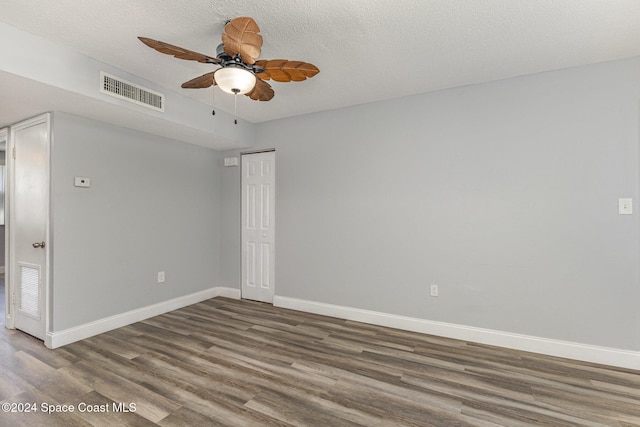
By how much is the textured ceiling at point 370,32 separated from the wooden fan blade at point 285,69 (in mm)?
330

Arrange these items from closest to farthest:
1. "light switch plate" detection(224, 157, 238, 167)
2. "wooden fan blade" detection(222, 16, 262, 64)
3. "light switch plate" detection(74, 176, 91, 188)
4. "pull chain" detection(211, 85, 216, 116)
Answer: "wooden fan blade" detection(222, 16, 262, 64), "light switch plate" detection(74, 176, 91, 188), "pull chain" detection(211, 85, 216, 116), "light switch plate" detection(224, 157, 238, 167)

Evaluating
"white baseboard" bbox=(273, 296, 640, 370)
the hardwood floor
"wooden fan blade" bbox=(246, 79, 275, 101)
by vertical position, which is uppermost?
"wooden fan blade" bbox=(246, 79, 275, 101)

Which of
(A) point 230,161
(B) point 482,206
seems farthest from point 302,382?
(A) point 230,161

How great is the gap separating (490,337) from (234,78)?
3308 millimetres

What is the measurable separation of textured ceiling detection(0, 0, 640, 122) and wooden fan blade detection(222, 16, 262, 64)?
278 mm

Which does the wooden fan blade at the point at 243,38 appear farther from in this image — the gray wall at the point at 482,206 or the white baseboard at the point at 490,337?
the white baseboard at the point at 490,337

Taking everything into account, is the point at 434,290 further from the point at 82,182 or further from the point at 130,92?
the point at 82,182

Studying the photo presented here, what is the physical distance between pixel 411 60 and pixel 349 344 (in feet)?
9.11

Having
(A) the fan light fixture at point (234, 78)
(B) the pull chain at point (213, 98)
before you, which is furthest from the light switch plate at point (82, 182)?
(A) the fan light fixture at point (234, 78)

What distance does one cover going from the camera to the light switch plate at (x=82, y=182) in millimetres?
3027

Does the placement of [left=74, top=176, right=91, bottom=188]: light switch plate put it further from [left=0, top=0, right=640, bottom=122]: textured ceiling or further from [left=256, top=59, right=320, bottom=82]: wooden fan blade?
[left=256, top=59, right=320, bottom=82]: wooden fan blade

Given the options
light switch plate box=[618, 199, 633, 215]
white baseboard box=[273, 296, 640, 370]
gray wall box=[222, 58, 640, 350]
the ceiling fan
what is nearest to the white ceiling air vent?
the ceiling fan

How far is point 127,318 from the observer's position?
3455 millimetres

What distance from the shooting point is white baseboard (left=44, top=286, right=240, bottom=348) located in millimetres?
2877
